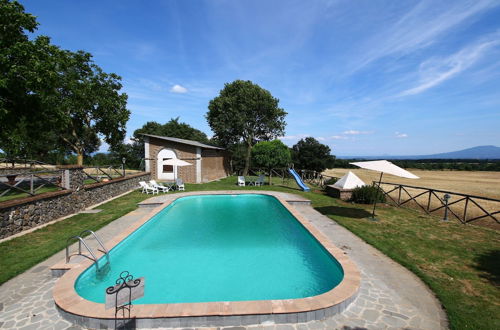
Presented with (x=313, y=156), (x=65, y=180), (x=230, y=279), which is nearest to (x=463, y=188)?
(x=313, y=156)

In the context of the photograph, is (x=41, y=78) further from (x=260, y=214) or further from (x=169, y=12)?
(x=260, y=214)

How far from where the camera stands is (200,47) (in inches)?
727

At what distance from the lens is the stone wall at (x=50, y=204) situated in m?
8.04

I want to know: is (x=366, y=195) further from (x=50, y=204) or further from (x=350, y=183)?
(x=50, y=204)

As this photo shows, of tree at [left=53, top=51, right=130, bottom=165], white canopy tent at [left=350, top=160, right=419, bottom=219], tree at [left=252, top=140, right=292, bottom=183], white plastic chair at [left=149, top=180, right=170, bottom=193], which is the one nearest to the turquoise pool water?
white canopy tent at [left=350, top=160, right=419, bottom=219]

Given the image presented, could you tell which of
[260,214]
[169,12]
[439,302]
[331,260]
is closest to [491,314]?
[439,302]

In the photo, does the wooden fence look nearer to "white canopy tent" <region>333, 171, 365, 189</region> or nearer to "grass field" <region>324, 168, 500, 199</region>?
"white canopy tent" <region>333, 171, 365, 189</region>

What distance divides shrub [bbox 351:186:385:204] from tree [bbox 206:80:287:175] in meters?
17.0

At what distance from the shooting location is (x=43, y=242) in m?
7.54

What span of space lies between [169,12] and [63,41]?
440 inches

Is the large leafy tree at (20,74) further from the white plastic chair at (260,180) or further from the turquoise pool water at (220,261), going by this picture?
the white plastic chair at (260,180)

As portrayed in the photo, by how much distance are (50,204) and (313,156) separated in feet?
110

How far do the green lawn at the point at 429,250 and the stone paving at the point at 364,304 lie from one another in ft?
1.00

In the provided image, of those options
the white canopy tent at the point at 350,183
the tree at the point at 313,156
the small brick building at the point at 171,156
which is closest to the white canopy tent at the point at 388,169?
the white canopy tent at the point at 350,183
